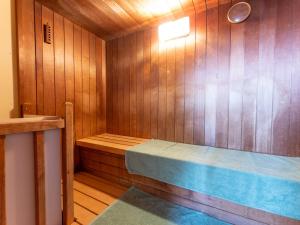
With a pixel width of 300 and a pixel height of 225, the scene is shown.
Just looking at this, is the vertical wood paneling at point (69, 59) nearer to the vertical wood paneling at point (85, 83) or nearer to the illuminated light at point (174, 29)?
the vertical wood paneling at point (85, 83)

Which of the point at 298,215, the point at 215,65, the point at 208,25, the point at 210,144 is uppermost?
the point at 208,25

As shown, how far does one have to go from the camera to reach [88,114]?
7.87ft

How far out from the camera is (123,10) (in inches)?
73.3

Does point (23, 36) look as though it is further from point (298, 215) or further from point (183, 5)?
point (298, 215)

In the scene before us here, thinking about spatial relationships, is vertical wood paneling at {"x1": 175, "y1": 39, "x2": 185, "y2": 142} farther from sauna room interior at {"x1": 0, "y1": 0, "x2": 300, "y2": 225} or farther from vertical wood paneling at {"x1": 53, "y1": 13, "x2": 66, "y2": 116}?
vertical wood paneling at {"x1": 53, "y1": 13, "x2": 66, "y2": 116}

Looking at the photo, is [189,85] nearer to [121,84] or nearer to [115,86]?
[121,84]

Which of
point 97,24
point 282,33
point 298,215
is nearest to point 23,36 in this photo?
point 97,24

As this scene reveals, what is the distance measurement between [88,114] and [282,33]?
242 cm

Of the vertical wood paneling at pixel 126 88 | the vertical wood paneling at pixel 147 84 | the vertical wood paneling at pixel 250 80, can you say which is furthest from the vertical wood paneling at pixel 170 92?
the vertical wood paneling at pixel 250 80

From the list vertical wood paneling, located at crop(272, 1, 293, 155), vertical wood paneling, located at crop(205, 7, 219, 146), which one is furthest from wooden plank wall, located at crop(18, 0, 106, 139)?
vertical wood paneling, located at crop(272, 1, 293, 155)

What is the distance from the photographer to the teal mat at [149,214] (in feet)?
4.42

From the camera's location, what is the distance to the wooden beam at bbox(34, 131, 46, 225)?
962 millimetres

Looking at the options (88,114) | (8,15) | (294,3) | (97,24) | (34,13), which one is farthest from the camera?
(88,114)

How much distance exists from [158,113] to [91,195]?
121cm
